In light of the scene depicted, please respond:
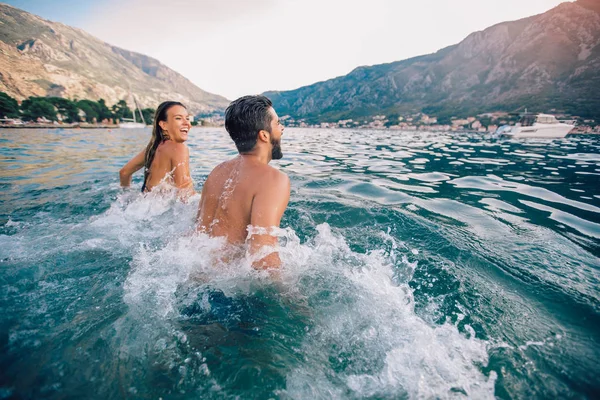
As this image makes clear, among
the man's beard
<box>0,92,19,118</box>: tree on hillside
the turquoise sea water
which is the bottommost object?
the turquoise sea water

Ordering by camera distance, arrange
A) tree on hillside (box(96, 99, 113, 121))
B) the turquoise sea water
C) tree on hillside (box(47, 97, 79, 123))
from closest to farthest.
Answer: the turquoise sea water < tree on hillside (box(47, 97, 79, 123)) < tree on hillside (box(96, 99, 113, 121))

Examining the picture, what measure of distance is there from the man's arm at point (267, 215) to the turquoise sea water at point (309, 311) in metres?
0.20

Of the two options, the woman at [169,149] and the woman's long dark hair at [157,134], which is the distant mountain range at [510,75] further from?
the woman's long dark hair at [157,134]

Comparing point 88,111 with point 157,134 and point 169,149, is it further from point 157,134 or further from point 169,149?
point 169,149

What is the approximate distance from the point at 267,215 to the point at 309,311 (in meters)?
0.97

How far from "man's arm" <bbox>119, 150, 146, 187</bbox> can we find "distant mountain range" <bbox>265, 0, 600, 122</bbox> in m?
80.3

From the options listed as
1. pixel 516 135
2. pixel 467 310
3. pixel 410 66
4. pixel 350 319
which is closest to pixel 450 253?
pixel 467 310

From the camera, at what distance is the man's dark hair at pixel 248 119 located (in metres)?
2.46

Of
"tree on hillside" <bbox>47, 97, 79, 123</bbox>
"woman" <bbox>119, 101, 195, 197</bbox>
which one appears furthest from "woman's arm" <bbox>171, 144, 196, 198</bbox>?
"tree on hillside" <bbox>47, 97, 79, 123</bbox>

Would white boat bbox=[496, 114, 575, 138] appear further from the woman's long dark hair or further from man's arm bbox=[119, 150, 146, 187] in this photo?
man's arm bbox=[119, 150, 146, 187]

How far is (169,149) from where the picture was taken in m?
4.91

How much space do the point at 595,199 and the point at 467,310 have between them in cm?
687

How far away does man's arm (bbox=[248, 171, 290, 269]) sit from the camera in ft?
7.43

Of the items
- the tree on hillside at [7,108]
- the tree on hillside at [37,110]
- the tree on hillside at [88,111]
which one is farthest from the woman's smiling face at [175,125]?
the tree on hillside at [88,111]
